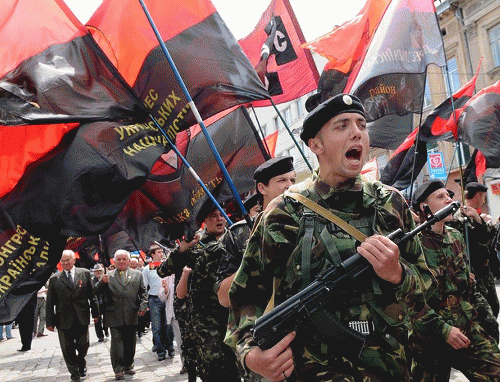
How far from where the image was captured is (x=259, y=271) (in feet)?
8.62

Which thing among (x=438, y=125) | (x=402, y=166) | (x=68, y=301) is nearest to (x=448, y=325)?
(x=438, y=125)

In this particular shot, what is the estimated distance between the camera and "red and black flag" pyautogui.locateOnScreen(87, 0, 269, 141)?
574 centimetres

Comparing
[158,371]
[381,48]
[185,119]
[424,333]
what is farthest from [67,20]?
[158,371]

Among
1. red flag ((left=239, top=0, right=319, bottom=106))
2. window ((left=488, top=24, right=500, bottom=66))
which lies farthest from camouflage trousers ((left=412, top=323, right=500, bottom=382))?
window ((left=488, top=24, right=500, bottom=66))

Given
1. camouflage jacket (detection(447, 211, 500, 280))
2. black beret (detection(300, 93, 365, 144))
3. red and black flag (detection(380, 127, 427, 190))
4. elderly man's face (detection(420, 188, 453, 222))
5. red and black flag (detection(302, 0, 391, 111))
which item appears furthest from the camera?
red and black flag (detection(380, 127, 427, 190))

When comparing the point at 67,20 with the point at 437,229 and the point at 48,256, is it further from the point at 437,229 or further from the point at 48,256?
the point at 437,229

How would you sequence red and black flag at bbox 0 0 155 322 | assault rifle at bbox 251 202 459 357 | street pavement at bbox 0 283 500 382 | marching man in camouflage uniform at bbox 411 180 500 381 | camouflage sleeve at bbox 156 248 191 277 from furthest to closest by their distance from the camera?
street pavement at bbox 0 283 500 382 → camouflage sleeve at bbox 156 248 191 277 → red and black flag at bbox 0 0 155 322 → marching man in camouflage uniform at bbox 411 180 500 381 → assault rifle at bbox 251 202 459 357

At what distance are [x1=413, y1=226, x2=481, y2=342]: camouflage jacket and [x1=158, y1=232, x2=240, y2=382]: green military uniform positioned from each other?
1.86 meters

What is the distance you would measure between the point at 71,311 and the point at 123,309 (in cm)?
100

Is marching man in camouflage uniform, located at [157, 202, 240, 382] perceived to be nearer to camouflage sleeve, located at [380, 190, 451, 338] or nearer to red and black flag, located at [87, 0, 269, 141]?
red and black flag, located at [87, 0, 269, 141]

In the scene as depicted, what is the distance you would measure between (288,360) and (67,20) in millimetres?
4458

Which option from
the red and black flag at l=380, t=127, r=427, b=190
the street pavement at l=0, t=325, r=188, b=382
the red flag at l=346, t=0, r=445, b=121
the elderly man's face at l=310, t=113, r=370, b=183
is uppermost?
the elderly man's face at l=310, t=113, r=370, b=183

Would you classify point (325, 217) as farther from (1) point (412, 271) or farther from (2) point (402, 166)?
(2) point (402, 166)

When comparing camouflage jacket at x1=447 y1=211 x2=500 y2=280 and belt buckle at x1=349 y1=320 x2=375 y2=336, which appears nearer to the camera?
belt buckle at x1=349 y1=320 x2=375 y2=336
